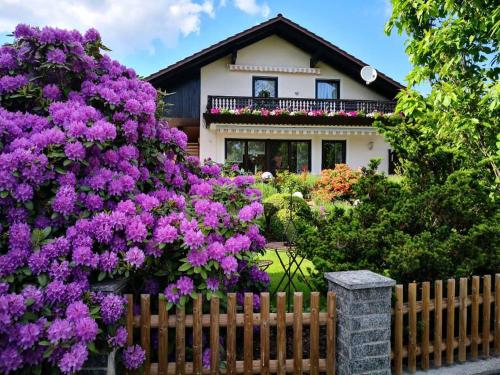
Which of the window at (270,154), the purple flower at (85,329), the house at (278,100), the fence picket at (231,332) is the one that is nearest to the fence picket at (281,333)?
the fence picket at (231,332)

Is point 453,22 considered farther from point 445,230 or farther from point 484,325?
point 484,325

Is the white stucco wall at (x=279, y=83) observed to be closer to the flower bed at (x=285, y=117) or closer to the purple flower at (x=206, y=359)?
the flower bed at (x=285, y=117)

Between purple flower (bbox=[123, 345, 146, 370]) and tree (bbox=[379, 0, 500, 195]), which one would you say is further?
tree (bbox=[379, 0, 500, 195])

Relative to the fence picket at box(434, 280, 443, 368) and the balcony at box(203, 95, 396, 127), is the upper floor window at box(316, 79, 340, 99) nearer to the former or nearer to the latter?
the balcony at box(203, 95, 396, 127)

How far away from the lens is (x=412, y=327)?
3301 millimetres

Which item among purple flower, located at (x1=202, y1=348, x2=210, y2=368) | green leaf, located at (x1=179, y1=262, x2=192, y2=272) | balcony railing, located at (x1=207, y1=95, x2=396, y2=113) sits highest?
balcony railing, located at (x1=207, y1=95, x2=396, y2=113)

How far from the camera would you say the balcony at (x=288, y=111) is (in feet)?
60.5

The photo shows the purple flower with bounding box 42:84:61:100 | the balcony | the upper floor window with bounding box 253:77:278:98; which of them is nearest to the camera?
the purple flower with bounding box 42:84:61:100

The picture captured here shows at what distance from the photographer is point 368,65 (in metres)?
19.6

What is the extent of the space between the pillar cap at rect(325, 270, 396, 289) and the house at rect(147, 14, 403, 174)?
51.4 ft

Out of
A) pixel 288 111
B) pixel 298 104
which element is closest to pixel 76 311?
pixel 288 111

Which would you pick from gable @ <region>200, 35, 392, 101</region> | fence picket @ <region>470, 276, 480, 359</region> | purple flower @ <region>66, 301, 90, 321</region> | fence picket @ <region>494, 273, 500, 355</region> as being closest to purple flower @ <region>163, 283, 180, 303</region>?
purple flower @ <region>66, 301, 90, 321</region>

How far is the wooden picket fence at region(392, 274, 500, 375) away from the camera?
10.8ft

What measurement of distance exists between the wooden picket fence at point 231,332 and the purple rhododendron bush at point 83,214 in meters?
0.15
